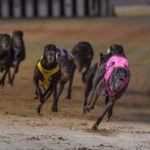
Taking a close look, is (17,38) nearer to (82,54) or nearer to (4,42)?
(82,54)

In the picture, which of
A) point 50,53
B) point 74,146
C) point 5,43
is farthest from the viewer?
point 5,43

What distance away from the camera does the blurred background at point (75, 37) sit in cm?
1096

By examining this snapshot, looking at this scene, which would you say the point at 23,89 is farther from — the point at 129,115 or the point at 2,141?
the point at 2,141

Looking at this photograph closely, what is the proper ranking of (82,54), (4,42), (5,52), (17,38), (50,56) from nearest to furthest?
1. (50,56)
2. (4,42)
3. (5,52)
4. (82,54)
5. (17,38)

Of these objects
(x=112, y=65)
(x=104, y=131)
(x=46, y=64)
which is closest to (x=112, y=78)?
(x=112, y=65)

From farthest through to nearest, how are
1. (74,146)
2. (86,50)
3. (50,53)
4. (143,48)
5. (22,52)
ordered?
1. (143,48)
2. (22,52)
3. (86,50)
4. (50,53)
5. (74,146)

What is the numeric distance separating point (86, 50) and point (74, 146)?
15.8 ft

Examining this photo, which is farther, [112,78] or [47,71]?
[47,71]

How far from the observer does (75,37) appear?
22828mm

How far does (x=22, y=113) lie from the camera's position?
9.67 metres

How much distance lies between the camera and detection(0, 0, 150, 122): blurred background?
11.0 meters

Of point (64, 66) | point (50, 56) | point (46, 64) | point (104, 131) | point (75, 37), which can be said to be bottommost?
point (104, 131)

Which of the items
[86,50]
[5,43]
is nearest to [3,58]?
[5,43]

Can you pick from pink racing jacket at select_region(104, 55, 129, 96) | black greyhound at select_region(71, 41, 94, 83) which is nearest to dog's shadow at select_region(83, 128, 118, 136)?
pink racing jacket at select_region(104, 55, 129, 96)
